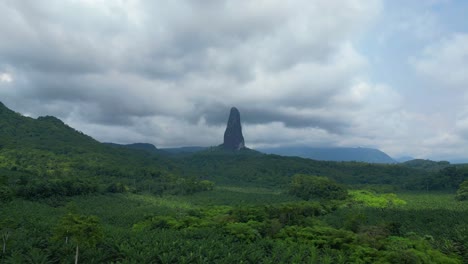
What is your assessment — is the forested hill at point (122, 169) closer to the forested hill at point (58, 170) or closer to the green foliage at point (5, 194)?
the forested hill at point (58, 170)

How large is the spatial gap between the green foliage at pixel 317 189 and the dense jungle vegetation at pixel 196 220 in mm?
392

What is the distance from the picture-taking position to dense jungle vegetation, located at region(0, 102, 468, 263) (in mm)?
22234

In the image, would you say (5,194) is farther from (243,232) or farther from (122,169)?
(122,169)

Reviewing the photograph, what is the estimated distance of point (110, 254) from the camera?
22.6 metres

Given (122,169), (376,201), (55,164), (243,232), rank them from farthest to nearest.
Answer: (122,169), (55,164), (376,201), (243,232)

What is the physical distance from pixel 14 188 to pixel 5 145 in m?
72.4

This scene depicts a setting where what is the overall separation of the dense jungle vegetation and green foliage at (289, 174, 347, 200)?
392 millimetres

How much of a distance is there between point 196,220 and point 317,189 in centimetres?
6555

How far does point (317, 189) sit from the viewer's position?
319 ft

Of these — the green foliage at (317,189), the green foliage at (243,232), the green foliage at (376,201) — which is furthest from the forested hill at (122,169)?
the green foliage at (376,201)

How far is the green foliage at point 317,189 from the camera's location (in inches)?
3590

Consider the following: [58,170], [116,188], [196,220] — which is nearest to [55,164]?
[58,170]

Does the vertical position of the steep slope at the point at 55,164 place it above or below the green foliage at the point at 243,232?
above

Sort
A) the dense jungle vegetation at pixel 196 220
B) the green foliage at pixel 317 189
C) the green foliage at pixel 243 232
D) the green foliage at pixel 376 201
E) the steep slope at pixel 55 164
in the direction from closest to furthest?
the dense jungle vegetation at pixel 196 220
the green foliage at pixel 243 232
the green foliage at pixel 376 201
the steep slope at pixel 55 164
the green foliage at pixel 317 189
